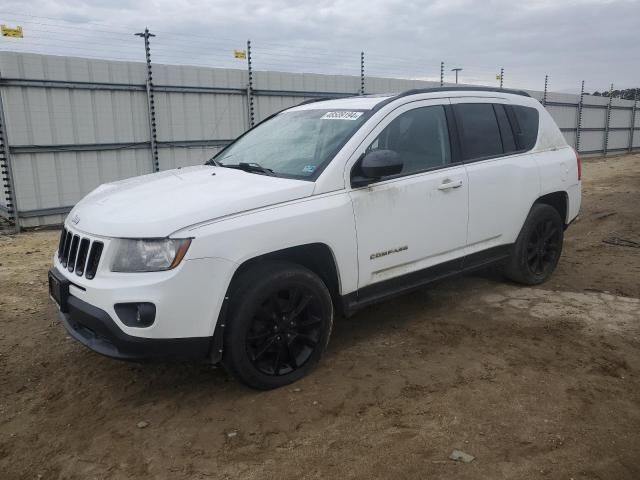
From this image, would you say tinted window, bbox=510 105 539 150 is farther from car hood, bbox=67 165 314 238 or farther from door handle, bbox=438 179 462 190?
car hood, bbox=67 165 314 238

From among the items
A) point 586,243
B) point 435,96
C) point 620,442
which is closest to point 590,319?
point 620,442

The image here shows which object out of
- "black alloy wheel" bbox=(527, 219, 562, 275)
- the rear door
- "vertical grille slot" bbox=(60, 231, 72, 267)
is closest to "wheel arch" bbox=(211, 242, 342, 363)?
"vertical grille slot" bbox=(60, 231, 72, 267)

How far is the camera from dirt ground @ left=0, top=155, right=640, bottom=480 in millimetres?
2707

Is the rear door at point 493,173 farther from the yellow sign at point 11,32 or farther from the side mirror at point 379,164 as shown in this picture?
Result: the yellow sign at point 11,32

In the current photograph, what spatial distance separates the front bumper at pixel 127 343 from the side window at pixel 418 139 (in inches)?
71.3

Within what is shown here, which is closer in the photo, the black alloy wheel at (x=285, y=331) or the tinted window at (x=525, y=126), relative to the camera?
the black alloy wheel at (x=285, y=331)

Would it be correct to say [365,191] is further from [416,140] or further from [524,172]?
[524,172]

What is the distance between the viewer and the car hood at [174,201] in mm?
3008

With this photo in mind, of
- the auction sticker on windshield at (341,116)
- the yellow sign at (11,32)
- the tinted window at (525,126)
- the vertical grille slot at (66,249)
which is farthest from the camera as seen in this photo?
the yellow sign at (11,32)

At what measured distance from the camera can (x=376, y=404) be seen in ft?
10.6

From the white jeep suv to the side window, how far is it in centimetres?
1

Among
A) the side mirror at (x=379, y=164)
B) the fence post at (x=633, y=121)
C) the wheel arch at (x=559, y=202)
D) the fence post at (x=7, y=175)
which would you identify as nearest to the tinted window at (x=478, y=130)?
the wheel arch at (x=559, y=202)

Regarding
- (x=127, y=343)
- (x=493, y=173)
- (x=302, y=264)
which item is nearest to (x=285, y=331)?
(x=302, y=264)

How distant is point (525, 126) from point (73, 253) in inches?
158
